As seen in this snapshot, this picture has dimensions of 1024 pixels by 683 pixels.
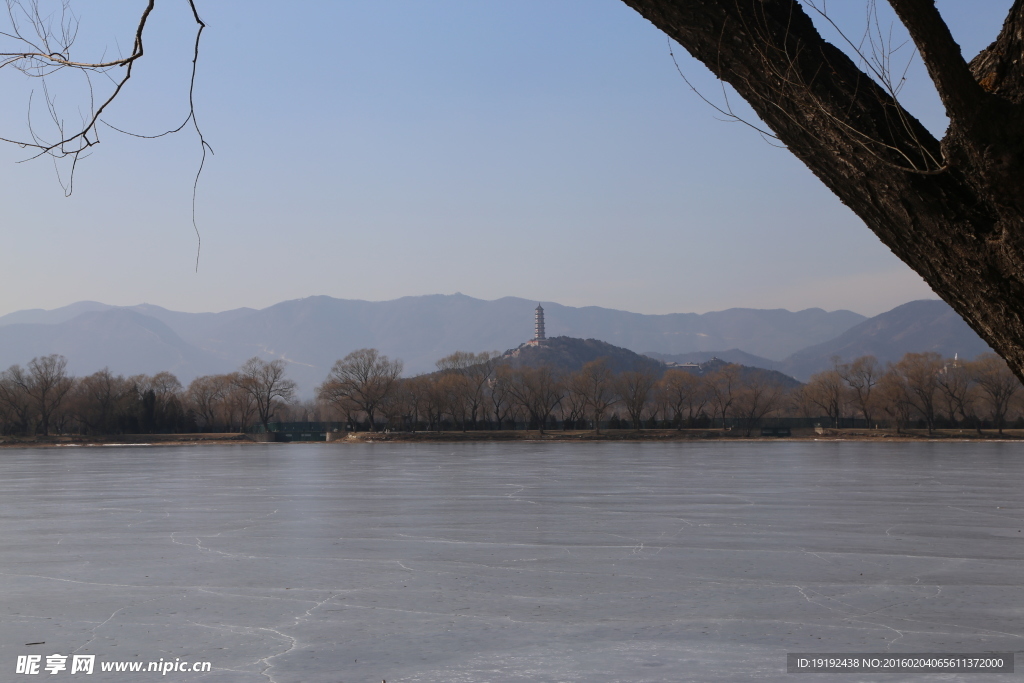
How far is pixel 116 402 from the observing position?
107 meters

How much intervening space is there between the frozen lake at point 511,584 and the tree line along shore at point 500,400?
264ft

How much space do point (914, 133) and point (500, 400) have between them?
10929 cm

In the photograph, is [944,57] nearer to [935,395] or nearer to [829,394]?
[935,395]

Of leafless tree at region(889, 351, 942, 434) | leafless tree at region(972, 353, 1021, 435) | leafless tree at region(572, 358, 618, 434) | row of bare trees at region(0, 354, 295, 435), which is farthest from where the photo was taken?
leafless tree at region(572, 358, 618, 434)

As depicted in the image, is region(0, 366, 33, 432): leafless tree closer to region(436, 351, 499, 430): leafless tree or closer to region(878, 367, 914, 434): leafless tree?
region(436, 351, 499, 430): leafless tree

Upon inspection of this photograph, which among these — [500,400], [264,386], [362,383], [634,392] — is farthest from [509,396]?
[264,386]

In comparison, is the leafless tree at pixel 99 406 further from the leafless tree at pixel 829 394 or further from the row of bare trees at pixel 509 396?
the leafless tree at pixel 829 394

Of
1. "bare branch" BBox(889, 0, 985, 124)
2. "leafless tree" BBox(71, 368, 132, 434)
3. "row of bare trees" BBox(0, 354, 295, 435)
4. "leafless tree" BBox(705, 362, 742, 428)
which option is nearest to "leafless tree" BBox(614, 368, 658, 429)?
"leafless tree" BBox(705, 362, 742, 428)

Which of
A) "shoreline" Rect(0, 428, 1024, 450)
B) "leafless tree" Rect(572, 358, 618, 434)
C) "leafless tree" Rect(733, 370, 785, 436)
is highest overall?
"leafless tree" Rect(572, 358, 618, 434)

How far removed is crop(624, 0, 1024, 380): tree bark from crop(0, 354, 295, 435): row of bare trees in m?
109

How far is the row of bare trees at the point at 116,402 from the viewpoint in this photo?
105m

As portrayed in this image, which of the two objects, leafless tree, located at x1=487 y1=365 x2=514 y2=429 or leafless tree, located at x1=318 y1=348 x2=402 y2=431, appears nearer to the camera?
leafless tree, located at x1=318 y1=348 x2=402 y2=431

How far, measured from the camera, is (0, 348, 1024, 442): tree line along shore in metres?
98.6

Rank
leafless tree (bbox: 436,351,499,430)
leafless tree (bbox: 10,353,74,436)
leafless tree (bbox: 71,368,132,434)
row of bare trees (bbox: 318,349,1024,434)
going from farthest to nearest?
leafless tree (bbox: 436,351,499,430), leafless tree (bbox: 71,368,132,434), leafless tree (bbox: 10,353,74,436), row of bare trees (bbox: 318,349,1024,434)
